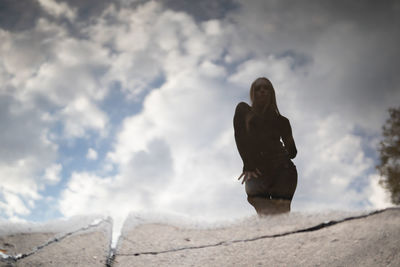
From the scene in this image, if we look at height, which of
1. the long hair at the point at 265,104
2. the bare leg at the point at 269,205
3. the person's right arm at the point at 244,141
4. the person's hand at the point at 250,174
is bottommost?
the bare leg at the point at 269,205

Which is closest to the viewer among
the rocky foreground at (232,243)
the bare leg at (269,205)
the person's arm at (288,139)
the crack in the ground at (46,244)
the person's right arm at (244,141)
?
the rocky foreground at (232,243)

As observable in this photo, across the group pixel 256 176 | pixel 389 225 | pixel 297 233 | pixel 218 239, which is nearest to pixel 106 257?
pixel 218 239

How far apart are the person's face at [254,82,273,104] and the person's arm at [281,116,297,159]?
288 millimetres

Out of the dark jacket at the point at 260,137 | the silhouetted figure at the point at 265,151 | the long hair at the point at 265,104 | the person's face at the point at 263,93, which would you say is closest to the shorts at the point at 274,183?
the silhouetted figure at the point at 265,151

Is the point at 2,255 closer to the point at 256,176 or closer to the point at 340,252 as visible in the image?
the point at 340,252

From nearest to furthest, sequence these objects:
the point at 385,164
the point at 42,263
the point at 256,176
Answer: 1. the point at 42,263
2. the point at 256,176
3. the point at 385,164

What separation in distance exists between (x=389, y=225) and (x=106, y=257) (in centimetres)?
143

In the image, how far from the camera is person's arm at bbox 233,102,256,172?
302 centimetres

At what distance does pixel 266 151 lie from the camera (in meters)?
3.00

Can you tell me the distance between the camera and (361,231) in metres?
1.34

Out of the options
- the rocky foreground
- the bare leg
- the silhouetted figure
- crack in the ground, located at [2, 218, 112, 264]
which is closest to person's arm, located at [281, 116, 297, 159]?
the silhouetted figure

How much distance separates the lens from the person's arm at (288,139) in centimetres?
327

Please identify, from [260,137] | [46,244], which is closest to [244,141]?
[260,137]

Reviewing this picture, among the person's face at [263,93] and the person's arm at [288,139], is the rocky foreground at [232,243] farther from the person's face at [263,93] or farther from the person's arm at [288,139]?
the person's face at [263,93]
